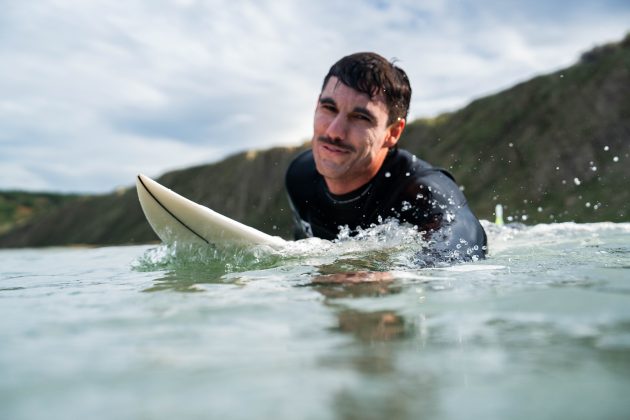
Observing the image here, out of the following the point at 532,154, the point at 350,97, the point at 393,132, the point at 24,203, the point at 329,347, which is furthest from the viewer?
the point at 24,203

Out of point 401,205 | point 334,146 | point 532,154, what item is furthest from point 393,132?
point 532,154

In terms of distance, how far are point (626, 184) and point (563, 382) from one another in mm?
29090

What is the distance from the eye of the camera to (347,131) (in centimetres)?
504

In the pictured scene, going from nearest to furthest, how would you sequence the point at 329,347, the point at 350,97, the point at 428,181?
the point at 329,347 < the point at 428,181 < the point at 350,97

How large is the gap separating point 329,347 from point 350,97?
3444 millimetres

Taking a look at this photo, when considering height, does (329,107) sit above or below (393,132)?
above

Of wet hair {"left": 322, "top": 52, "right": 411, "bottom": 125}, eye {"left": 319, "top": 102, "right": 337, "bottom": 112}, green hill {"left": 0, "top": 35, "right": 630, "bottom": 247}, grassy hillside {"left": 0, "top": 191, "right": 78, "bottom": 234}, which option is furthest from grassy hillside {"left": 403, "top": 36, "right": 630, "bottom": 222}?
grassy hillside {"left": 0, "top": 191, "right": 78, "bottom": 234}

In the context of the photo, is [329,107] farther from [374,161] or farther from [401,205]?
[401,205]

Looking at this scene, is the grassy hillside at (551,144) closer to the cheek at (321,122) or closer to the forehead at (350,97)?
the forehead at (350,97)

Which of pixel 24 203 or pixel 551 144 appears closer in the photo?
pixel 551 144

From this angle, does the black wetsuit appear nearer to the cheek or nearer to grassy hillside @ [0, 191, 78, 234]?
the cheek

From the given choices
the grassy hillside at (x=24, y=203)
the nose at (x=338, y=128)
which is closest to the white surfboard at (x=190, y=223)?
the nose at (x=338, y=128)

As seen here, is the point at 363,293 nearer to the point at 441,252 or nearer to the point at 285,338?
the point at 285,338

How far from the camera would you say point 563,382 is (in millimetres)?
1506
